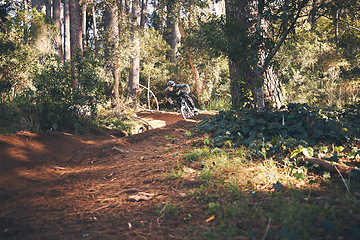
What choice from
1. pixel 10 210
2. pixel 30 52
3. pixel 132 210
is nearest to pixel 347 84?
pixel 132 210

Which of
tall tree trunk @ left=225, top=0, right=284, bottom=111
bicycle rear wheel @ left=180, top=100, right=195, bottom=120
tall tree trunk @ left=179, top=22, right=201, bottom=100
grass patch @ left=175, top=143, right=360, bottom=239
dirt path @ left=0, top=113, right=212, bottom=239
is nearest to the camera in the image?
grass patch @ left=175, top=143, right=360, bottom=239

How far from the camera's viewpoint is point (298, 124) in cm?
417

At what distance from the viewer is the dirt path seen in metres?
2.10

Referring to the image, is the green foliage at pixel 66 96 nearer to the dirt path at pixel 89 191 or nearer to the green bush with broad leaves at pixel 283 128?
the dirt path at pixel 89 191

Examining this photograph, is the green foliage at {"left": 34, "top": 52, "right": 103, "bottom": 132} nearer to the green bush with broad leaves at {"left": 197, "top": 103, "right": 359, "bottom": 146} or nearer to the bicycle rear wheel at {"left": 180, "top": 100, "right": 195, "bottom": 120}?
the bicycle rear wheel at {"left": 180, "top": 100, "right": 195, "bottom": 120}

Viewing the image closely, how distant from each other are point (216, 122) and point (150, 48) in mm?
13291

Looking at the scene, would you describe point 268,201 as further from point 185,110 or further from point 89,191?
point 185,110

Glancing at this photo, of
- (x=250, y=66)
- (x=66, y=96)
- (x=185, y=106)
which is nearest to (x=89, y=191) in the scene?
(x=250, y=66)

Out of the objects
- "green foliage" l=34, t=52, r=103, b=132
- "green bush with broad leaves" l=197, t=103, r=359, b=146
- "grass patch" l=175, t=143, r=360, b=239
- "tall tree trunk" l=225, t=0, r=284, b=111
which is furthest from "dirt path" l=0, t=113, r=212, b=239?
"tall tree trunk" l=225, t=0, r=284, b=111

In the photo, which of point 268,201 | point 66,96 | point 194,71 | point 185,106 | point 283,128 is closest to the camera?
point 268,201

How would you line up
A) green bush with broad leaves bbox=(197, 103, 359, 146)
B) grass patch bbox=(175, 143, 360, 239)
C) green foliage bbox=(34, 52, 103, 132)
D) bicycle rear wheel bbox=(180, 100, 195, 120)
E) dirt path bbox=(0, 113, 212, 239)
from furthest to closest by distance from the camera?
bicycle rear wheel bbox=(180, 100, 195, 120)
green foliage bbox=(34, 52, 103, 132)
green bush with broad leaves bbox=(197, 103, 359, 146)
dirt path bbox=(0, 113, 212, 239)
grass patch bbox=(175, 143, 360, 239)

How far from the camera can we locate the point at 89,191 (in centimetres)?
299

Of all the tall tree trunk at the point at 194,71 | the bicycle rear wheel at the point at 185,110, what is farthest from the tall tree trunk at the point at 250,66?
the tall tree trunk at the point at 194,71

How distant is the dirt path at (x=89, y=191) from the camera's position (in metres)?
2.10
